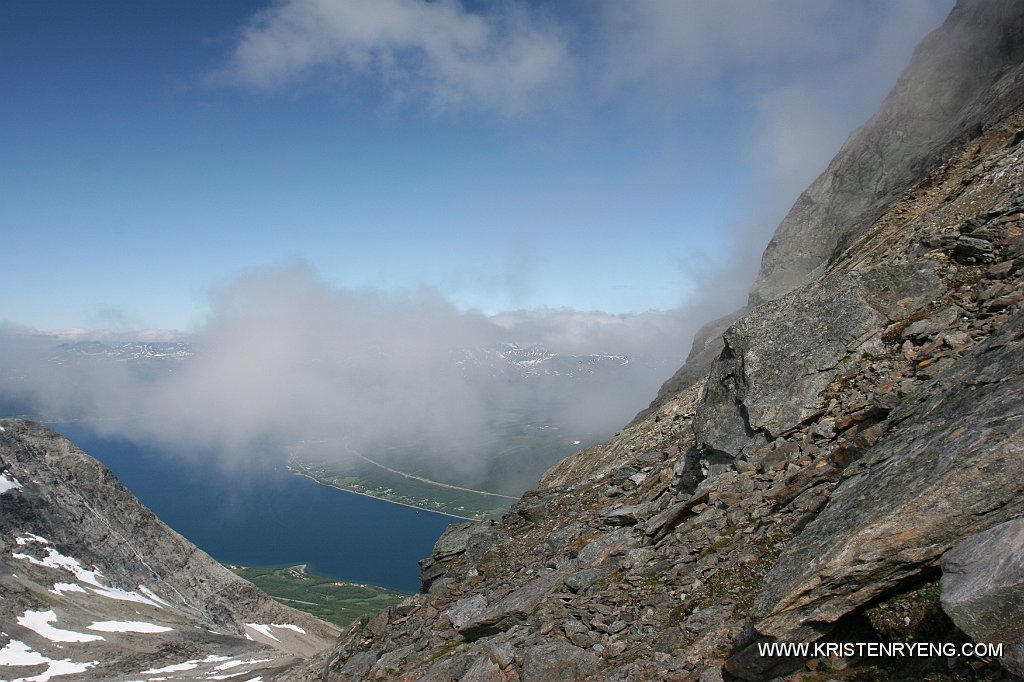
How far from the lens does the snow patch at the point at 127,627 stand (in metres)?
91.6

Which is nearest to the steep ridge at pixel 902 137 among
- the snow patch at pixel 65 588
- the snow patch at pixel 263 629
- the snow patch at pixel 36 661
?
the snow patch at pixel 36 661

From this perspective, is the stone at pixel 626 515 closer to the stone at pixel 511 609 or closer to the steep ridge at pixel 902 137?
the stone at pixel 511 609

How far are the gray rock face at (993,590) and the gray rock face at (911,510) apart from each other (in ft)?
2.51

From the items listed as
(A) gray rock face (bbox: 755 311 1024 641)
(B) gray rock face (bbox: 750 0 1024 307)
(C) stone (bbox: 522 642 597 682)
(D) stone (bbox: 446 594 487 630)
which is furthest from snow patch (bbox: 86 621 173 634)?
(A) gray rock face (bbox: 755 311 1024 641)

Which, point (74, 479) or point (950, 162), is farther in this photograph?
point (74, 479)

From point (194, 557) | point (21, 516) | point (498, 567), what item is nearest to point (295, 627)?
point (194, 557)

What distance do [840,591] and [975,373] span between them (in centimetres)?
548

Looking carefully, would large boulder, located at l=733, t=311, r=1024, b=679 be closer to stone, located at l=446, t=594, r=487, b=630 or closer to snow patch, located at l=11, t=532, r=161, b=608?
stone, located at l=446, t=594, r=487, b=630

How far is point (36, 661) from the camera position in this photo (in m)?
77.6

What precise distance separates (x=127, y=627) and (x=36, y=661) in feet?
52.0

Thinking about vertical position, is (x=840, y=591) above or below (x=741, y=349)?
below

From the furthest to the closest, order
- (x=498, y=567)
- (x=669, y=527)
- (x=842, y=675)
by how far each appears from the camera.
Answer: (x=498, y=567)
(x=669, y=527)
(x=842, y=675)

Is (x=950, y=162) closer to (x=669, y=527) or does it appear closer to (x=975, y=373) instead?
(x=975, y=373)

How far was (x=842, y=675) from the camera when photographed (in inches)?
353
